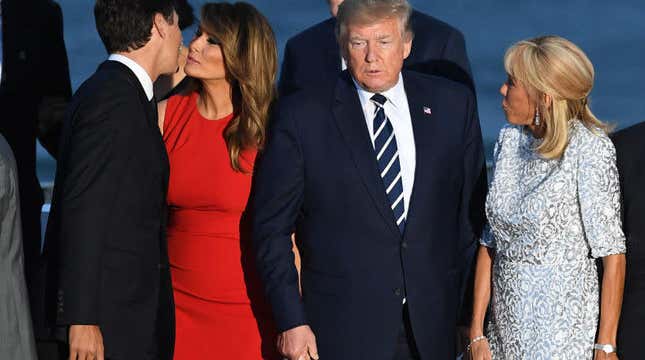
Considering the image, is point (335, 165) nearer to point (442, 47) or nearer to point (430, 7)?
point (442, 47)

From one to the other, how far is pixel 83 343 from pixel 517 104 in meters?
1.24

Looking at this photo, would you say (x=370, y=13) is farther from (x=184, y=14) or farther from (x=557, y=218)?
(x=557, y=218)

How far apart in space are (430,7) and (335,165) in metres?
8.04

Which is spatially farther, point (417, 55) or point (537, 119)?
point (417, 55)

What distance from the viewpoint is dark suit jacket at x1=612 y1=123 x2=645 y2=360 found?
299 centimetres

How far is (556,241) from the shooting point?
3.03 meters

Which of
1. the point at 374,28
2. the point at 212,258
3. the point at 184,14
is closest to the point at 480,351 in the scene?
the point at 212,258

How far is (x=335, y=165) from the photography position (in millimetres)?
3098

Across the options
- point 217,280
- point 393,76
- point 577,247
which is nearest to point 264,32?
point 393,76

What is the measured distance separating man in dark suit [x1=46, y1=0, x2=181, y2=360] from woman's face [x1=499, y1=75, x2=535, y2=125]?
88 cm

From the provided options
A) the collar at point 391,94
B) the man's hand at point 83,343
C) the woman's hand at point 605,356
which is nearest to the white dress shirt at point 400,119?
the collar at point 391,94

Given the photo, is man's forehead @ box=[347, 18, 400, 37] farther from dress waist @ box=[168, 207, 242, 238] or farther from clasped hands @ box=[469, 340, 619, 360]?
clasped hands @ box=[469, 340, 619, 360]

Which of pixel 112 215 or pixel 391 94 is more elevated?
pixel 391 94

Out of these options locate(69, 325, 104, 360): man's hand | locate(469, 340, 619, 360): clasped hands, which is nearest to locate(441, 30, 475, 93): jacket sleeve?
locate(469, 340, 619, 360): clasped hands
